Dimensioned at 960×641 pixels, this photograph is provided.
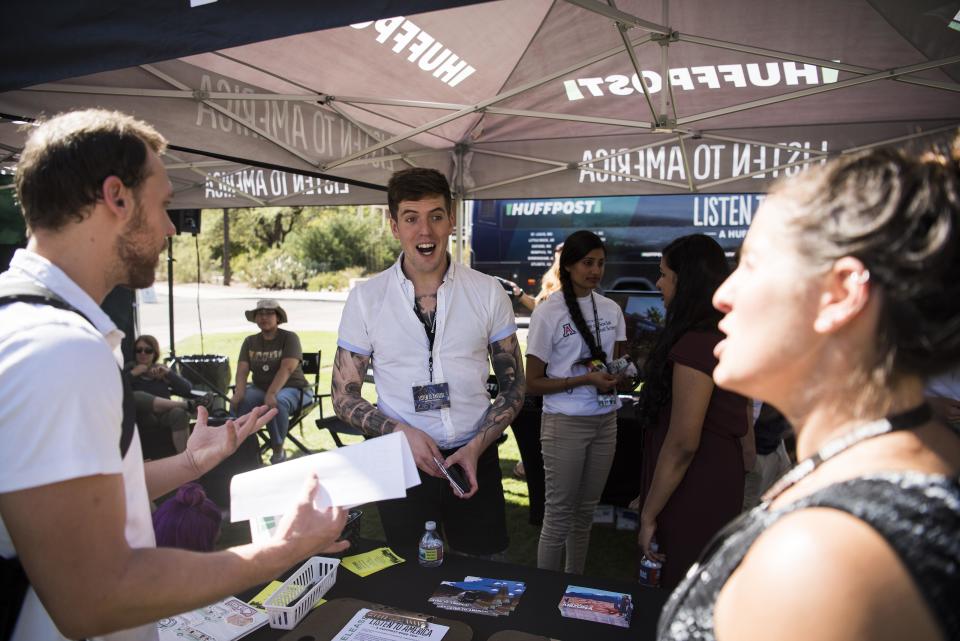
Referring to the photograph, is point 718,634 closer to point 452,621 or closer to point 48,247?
point 452,621

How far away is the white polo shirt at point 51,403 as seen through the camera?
84 cm

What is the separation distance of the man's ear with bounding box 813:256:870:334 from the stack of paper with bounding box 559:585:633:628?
43.0 inches

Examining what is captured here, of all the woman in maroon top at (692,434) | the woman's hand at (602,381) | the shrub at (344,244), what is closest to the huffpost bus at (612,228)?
the woman's hand at (602,381)

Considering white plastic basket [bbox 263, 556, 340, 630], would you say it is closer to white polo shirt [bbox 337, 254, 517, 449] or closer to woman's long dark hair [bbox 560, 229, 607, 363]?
white polo shirt [bbox 337, 254, 517, 449]

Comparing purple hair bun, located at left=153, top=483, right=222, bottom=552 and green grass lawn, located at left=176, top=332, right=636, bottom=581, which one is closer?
purple hair bun, located at left=153, top=483, right=222, bottom=552

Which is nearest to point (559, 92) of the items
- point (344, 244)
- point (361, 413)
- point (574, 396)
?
point (574, 396)

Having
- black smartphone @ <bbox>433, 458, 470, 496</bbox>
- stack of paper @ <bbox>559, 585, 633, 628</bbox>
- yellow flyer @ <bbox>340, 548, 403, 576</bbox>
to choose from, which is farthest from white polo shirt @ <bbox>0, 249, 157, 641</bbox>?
black smartphone @ <bbox>433, 458, 470, 496</bbox>

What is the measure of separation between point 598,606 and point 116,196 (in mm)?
1473

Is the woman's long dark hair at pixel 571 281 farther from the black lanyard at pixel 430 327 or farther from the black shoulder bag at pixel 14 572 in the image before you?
the black shoulder bag at pixel 14 572

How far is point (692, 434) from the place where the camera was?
2.08 meters

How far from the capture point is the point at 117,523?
912 millimetres

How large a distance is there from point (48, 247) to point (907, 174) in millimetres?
1327

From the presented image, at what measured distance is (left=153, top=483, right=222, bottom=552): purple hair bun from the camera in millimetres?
1994

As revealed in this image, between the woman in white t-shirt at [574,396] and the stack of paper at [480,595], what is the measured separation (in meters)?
1.49
